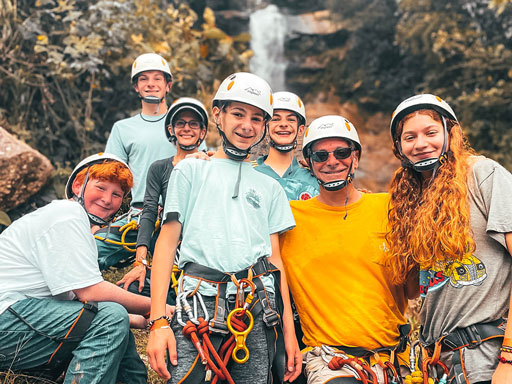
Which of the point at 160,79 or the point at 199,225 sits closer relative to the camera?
the point at 199,225

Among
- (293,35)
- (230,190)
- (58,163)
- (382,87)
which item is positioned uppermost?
(293,35)

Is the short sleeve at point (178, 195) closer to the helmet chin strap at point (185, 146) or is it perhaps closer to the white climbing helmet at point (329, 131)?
the white climbing helmet at point (329, 131)

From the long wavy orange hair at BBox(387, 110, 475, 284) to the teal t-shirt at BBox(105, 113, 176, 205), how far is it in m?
2.85

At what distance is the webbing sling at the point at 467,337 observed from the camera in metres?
2.69

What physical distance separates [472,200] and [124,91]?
8748 millimetres

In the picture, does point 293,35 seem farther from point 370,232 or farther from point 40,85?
point 370,232

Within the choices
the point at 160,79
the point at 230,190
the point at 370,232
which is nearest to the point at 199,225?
the point at 230,190

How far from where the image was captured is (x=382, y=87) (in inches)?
709

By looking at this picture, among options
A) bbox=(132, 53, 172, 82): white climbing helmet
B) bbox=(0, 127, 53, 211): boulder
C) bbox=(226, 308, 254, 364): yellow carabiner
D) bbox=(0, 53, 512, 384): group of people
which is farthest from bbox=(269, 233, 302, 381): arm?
bbox=(0, 127, 53, 211): boulder

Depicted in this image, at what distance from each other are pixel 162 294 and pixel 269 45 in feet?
57.4

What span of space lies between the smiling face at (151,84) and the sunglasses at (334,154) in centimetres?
285

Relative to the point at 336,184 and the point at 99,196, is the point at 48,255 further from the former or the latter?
the point at 336,184

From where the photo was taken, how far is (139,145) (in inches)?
213

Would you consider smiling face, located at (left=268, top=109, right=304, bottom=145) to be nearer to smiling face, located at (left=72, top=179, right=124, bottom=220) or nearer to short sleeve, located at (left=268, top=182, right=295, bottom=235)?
short sleeve, located at (left=268, top=182, right=295, bottom=235)
